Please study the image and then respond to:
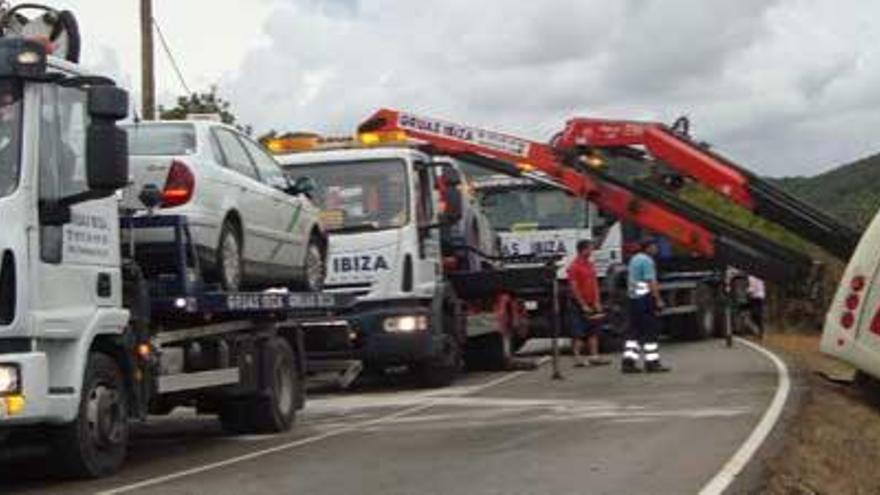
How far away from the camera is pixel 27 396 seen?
9.23 m

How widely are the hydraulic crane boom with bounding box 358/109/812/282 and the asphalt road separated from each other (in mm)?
6467

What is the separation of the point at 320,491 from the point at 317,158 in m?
9.15

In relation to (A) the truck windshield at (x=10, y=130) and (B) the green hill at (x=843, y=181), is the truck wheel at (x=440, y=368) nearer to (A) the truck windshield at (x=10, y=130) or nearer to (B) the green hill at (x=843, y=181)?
(A) the truck windshield at (x=10, y=130)

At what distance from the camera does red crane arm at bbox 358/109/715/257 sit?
79.2 feet

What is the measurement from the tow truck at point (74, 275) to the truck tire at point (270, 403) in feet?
4.97

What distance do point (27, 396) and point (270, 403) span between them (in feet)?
14.8

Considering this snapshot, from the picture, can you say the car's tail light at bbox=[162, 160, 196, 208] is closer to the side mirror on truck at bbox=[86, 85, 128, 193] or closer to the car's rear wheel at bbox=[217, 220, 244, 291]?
the car's rear wheel at bbox=[217, 220, 244, 291]

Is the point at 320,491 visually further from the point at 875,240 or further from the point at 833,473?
the point at 875,240

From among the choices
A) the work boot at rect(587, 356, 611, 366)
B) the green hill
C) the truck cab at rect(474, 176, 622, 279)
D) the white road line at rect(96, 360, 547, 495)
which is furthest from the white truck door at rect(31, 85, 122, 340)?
the green hill

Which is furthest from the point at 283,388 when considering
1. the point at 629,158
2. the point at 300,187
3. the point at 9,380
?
the point at 629,158

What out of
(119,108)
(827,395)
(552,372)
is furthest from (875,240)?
(119,108)

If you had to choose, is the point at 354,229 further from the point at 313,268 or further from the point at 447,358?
the point at 313,268

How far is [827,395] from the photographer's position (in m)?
15.9

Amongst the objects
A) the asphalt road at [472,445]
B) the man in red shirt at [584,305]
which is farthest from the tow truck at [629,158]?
the asphalt road at [472,445]
